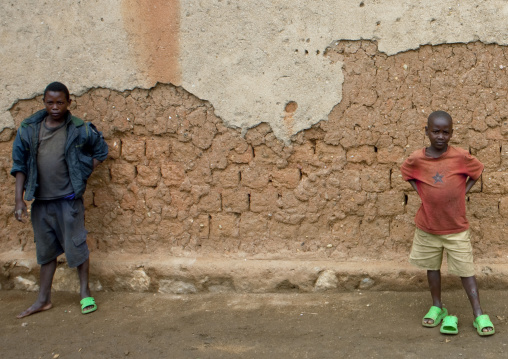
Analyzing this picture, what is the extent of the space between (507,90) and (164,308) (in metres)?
2.53

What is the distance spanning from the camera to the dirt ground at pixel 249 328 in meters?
2.90

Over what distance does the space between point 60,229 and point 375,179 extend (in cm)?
207

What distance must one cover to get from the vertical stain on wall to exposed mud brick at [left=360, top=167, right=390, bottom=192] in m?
1.37

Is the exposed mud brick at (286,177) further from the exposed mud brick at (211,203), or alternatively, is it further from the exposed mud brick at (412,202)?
the exposed mud brick at (412,202)

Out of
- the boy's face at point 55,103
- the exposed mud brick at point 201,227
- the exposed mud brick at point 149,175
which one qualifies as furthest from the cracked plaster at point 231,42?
the exposed mud brick at point 201,227

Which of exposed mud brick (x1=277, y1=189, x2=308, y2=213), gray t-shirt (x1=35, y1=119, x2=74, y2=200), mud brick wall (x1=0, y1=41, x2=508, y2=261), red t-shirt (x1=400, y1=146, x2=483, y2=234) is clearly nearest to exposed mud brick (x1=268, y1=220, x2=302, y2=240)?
mud brick wall (x1=0, y1=41, x2=508, y2=261)

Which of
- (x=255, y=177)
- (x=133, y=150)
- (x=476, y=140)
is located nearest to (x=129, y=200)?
(x=133, y=150)

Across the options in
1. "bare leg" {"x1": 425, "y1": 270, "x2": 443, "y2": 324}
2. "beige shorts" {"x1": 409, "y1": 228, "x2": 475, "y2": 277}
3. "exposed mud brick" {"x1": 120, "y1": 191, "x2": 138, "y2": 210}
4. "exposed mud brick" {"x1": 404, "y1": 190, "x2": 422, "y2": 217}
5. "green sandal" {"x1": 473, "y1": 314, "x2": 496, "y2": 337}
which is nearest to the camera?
"green sandal" {"x1": 473, "y1": 314, "x2": 496, "y2": 337}

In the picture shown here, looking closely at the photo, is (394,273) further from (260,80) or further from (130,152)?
(130,152)

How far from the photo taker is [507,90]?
3.38 metres

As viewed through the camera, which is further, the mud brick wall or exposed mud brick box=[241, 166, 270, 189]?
exposed mud brick box=[241, 166, 270, 189]

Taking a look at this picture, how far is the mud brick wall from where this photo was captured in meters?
3.43

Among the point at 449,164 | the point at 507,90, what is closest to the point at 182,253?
the point at 449,164

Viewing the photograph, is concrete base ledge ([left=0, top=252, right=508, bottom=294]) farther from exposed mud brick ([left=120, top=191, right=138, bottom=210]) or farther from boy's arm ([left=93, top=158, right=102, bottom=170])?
boy's arm ([left=93, top=158, right=102, bottom=170])
